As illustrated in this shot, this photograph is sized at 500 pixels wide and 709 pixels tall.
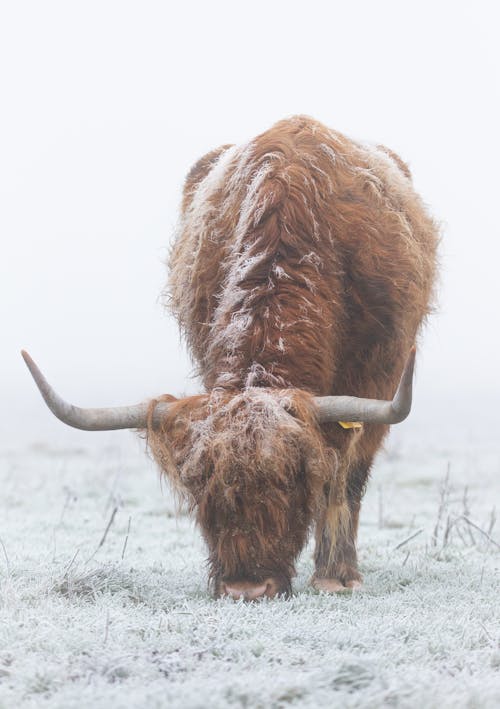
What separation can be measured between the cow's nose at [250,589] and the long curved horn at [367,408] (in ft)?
2.80

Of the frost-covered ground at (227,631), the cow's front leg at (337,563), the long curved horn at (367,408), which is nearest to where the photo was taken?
the frost-covered ground at (227,631)

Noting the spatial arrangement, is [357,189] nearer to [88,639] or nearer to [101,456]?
[88,639]

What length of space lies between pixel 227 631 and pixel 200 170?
179 inches

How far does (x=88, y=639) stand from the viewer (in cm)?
352

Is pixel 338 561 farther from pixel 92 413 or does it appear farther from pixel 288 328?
pixel 92 413

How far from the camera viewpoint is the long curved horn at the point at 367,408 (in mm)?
4211

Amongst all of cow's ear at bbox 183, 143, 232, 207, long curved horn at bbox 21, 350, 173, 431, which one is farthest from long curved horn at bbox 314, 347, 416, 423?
cow's ear at bbox 183, 143, 232, 207

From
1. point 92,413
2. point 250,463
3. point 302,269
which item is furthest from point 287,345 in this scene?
point 92,413

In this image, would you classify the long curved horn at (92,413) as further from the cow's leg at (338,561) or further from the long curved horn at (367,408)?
the cow's leg at (338,561)

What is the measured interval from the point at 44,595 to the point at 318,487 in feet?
4.68

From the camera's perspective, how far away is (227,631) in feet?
12.3

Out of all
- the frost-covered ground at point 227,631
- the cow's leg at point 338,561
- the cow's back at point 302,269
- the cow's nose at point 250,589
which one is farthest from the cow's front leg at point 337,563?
the cow's nose at point 250,589

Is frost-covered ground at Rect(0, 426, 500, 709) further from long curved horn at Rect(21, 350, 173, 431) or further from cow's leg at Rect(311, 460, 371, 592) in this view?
long curved horn at Rect(21, 350, 173, 431)

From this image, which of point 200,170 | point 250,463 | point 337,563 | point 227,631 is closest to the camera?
point 227,631
